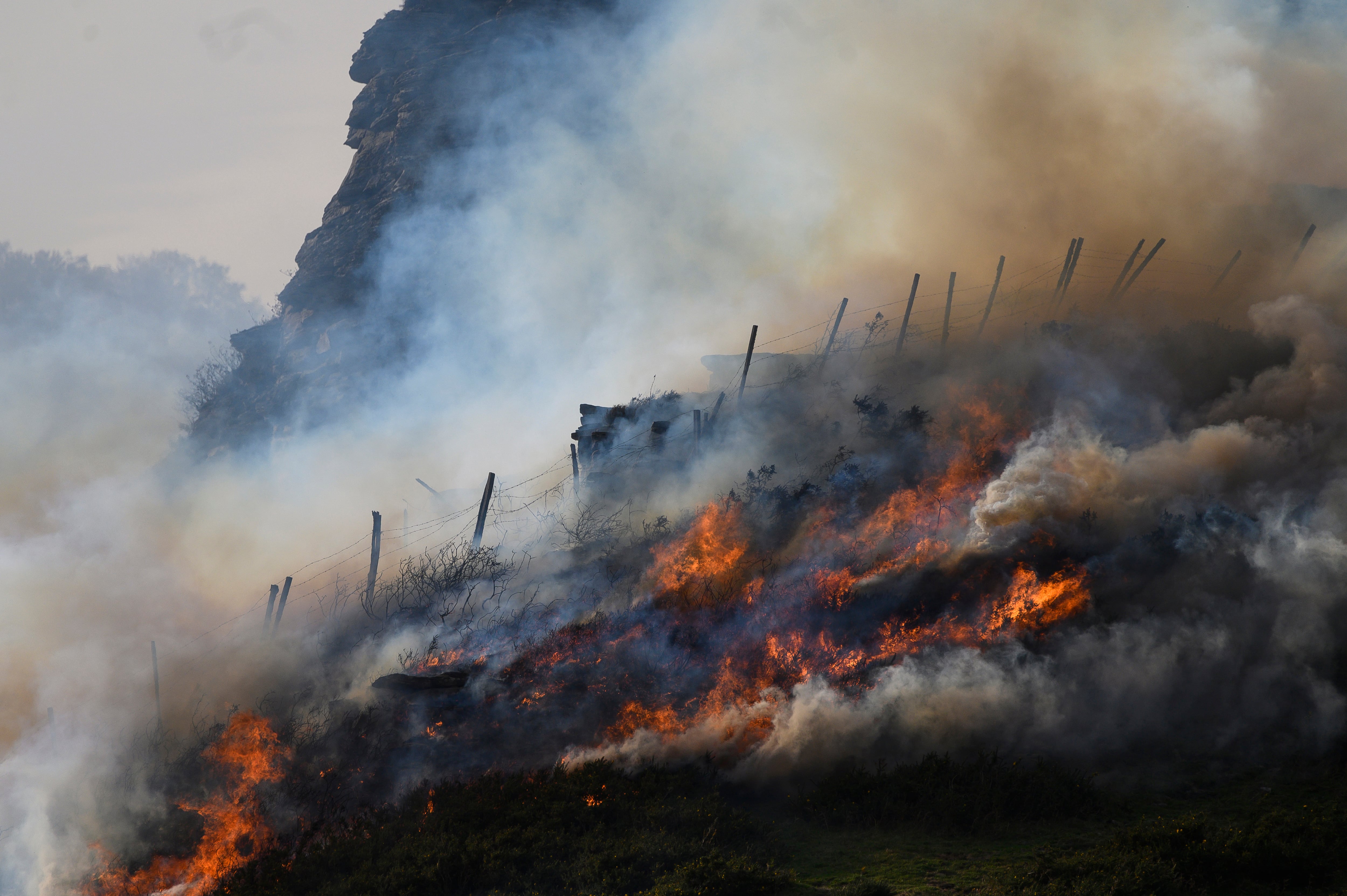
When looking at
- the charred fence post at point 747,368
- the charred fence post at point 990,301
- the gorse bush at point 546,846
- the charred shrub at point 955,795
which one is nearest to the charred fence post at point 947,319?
the charred fence post at point 990,301

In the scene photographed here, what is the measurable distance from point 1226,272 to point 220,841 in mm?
36111

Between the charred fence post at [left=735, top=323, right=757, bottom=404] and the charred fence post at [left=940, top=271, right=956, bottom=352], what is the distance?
7.05 meters

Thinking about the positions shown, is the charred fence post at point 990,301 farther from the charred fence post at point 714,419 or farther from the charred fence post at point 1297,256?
the charred fence post at point 714,419

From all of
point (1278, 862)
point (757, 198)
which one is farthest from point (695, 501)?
point (757, 198)

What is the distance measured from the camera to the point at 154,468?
53.1 m

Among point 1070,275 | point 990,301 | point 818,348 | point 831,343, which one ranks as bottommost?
point 831,343

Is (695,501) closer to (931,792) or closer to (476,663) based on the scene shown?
(476,663)

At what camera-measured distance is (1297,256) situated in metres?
31.2

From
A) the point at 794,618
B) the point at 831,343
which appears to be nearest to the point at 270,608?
the point at 794,618

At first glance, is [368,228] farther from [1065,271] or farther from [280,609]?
[1065,271]

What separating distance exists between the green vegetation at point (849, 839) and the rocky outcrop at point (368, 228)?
126 ft

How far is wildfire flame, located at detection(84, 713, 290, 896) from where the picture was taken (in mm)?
16562

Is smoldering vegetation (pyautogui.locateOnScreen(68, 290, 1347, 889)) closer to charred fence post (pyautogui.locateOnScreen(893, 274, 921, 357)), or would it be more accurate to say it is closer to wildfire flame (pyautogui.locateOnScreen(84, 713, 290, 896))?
wildfire flame (pyautogui.locateOnScreen(84, 713, 290, 896))

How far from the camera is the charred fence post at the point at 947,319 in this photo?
31891 millimetres
